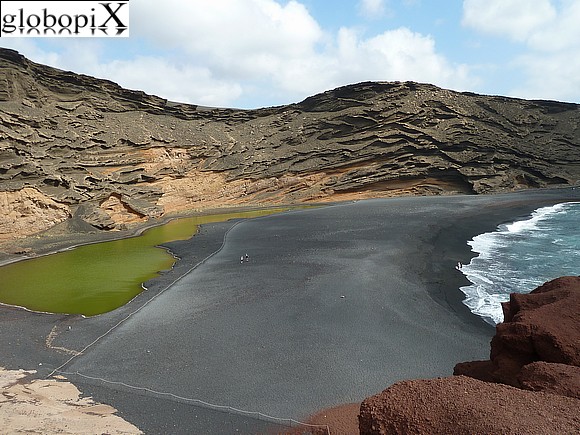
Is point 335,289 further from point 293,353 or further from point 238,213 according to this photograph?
point 238,213

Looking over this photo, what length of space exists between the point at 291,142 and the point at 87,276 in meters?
34.8

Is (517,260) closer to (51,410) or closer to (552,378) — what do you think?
(552,378)

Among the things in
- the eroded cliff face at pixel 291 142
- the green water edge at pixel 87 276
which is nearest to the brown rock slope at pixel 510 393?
the green water edge at pixel 87 276

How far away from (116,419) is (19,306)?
9853mm

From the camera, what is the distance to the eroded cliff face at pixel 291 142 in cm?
3622

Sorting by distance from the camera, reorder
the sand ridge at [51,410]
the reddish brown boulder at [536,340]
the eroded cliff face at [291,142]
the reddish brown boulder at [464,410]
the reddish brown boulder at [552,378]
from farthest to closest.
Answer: the eroded cliff face at [291,142] → the sand ridge at [51,410] → the reddish brown boulder at [536,340] → the reddish brown boulder at [552,378] → the reddish brown boulder at [464,410]

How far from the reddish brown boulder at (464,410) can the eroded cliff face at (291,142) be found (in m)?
31.3

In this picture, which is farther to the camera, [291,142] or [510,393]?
[291,142]

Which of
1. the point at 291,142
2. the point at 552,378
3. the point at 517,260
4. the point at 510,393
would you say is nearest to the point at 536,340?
the point at 552,378

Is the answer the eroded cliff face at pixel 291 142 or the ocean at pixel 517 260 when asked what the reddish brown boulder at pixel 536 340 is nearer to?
the ocean at pixel 517 260

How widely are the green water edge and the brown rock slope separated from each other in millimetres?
12387

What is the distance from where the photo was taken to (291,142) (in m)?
50.0

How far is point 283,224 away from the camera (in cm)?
2877

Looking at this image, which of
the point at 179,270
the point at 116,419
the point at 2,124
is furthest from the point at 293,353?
the point at 2,124
